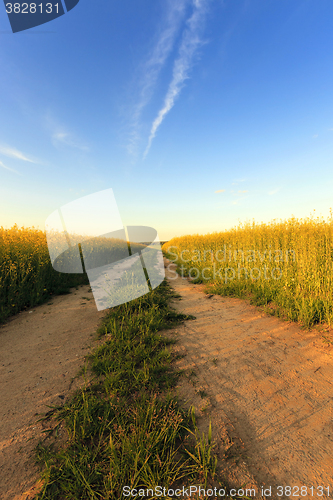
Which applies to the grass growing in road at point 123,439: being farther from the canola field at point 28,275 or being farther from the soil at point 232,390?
the canola field at point 28,275

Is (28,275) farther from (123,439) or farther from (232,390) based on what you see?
(232,390)

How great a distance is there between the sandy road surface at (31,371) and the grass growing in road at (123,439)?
0.58 ft

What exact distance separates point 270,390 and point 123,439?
179cm

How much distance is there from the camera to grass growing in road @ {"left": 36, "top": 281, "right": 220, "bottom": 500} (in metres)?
1.52

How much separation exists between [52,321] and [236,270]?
569 centimetres

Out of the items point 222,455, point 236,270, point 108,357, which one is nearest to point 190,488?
point 222,455

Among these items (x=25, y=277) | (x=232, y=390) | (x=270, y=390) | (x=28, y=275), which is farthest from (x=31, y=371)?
(x=28, y=275)

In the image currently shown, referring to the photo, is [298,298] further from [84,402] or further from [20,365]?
[20,365]

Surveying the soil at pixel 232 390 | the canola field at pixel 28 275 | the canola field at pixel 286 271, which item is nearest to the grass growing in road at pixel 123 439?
the soil at pixel 232 390

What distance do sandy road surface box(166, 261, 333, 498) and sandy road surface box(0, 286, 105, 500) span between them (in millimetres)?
1557

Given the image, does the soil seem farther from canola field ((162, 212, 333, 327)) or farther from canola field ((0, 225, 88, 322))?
canola field ((0, 225, 88, 322))

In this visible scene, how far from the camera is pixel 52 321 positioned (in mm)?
4684

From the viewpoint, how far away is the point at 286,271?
5168mm

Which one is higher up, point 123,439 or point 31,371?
point 123,439
